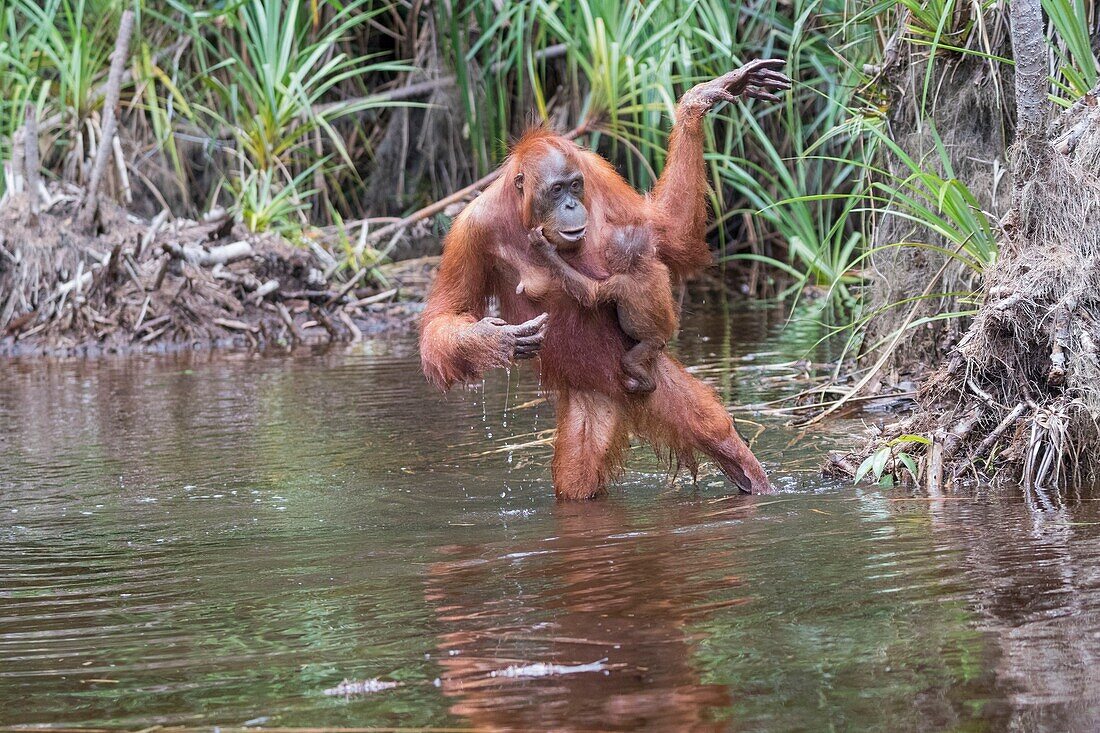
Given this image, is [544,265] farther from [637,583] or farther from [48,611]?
[48,611]

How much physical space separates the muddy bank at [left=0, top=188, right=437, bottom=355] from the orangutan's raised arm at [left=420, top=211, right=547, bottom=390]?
4.76m

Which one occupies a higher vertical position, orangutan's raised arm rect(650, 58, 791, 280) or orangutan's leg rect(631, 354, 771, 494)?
orangutan's raised arm rect(650, 58, 791, 280)

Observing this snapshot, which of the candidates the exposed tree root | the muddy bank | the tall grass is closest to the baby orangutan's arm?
the exposed tree root

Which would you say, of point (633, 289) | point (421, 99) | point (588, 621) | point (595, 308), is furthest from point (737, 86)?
point (421, 99)

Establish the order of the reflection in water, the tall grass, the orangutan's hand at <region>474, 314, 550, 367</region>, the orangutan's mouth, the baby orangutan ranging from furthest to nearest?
the tall grass → the baby orangutan → the orangutan's mouth → the orangutan's hand at <region>474, 314, 550, 367</region> → the reflection in water

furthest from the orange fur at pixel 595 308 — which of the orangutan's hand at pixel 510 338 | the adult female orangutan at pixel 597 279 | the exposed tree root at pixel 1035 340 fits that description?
the exposed tree root at pixel 1035 340

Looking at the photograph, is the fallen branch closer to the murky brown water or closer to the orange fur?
the murky brown water

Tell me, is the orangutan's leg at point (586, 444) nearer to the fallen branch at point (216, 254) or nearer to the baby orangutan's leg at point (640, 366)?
the baby orangutan's leg at point (640, 366)

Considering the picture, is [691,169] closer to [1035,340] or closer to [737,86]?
[737,86]

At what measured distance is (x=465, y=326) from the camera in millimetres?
4258

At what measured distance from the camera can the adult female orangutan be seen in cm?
450

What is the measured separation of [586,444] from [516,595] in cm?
158

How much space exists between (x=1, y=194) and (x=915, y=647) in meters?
9.30

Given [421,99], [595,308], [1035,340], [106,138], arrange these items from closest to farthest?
1. [1035,340]
2. [595,308]
3. [106,138]
4. [421,99]
